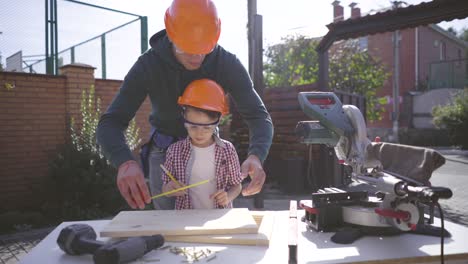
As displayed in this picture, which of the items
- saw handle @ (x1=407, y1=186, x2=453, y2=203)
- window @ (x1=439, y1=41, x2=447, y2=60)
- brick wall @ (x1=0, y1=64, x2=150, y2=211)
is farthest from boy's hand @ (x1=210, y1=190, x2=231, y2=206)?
window @ (x1=439, y1=41, x2=447, y2=60)

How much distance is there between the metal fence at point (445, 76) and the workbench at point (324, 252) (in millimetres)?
25925

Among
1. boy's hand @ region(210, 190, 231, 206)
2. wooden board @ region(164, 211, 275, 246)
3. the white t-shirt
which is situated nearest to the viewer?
wooden board @ region(164, 211, 275, 246)

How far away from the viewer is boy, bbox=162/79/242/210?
188cm

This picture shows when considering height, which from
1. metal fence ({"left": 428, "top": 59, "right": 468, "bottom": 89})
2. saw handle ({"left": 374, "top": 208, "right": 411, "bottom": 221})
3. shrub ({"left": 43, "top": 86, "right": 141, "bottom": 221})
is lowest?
shrub ({"left": 43, "top": 86, "right": 141, "bottom": 221})

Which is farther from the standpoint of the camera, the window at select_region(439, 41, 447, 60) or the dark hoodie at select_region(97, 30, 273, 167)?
the window at select_region(439, 41, 447, 60)

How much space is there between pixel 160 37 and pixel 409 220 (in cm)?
143

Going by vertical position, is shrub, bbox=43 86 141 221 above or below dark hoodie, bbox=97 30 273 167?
below

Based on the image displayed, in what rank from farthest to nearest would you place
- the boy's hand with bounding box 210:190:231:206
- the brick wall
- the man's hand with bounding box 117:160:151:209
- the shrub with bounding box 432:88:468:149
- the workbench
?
1. the shrub with bounding box 432:88:468:149
2. the brick wall
3. the boy's hand with bounding box 210:190:231:206
4. the man's hand with bounding box 117:160:151:209
5. the workbench

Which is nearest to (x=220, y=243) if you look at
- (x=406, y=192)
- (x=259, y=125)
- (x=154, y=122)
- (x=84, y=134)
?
(x=406, y=192)

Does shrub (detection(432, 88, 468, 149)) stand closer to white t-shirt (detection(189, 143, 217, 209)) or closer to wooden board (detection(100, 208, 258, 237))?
white t-shirt (detection(189, 143, 217, 209))

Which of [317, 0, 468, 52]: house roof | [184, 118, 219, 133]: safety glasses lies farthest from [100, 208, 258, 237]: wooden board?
[317, 0, 468, 52]: house roof

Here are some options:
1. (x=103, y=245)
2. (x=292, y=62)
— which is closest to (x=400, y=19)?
(x=103, y=245)

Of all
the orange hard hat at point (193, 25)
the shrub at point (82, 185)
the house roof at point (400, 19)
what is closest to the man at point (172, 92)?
the orange hard hat at point (193, 25)

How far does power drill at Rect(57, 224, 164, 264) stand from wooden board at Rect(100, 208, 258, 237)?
0.30 ft
